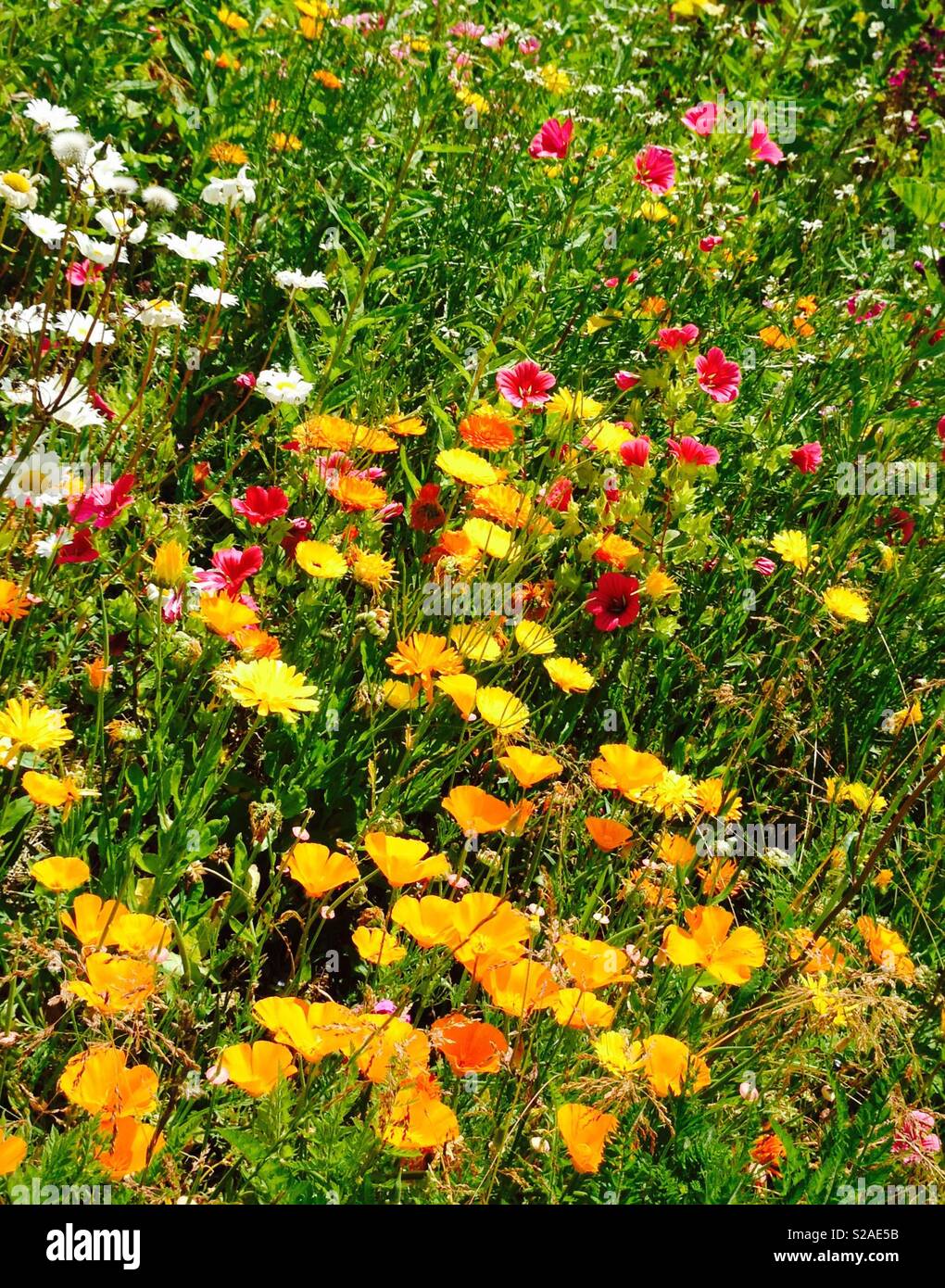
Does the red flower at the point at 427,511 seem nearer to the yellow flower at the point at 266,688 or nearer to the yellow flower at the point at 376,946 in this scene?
the yellow flower at the point at 266,688

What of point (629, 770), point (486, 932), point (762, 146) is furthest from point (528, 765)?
point (762, 146)

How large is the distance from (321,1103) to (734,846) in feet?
3.44

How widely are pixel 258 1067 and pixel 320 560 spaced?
89 cm

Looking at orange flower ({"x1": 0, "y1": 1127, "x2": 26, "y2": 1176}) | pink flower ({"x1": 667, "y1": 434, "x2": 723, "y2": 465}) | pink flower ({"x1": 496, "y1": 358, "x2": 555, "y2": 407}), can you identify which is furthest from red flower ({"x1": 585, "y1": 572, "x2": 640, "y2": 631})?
orange flower ({"x1": 0, "y1": 1127, "x2": 26, "y2": 1176})

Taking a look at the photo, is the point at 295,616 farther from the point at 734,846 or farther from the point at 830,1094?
the point at 830,1094

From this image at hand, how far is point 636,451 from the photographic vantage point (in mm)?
2328

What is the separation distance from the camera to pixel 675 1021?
169 cm

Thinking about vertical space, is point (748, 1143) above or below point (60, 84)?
below

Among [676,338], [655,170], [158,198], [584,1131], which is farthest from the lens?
[655,170]

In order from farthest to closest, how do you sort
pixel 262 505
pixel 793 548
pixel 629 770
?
pixel 793 548 → pixel 262 505 → pixel 629 770

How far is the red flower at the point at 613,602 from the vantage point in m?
2.29

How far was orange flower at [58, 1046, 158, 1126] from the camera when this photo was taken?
1258mm

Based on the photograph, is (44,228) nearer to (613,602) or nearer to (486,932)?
(613,602)
